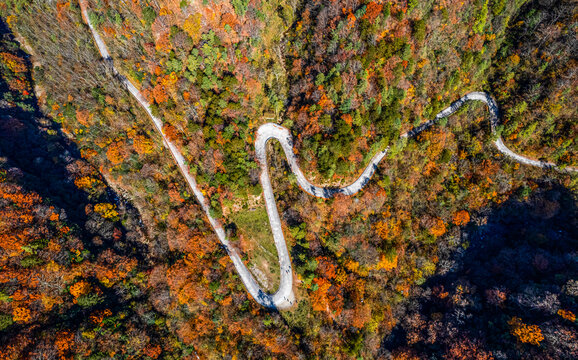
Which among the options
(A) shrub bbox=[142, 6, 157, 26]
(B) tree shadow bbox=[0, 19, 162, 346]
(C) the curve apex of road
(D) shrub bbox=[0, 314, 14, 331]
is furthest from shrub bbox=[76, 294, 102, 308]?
(A) shrub bbox=[142, 6, 157, 26]

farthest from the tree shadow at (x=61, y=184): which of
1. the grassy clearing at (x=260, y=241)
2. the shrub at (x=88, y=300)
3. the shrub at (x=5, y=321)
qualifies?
the grassy clearing at (x=260, y=241)

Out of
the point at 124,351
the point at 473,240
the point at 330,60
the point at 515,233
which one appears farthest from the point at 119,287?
the point at 515,233

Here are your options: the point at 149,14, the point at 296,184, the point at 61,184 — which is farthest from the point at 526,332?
the point at 61,184

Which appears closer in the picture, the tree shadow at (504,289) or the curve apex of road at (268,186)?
the tree shadow at (504,289)

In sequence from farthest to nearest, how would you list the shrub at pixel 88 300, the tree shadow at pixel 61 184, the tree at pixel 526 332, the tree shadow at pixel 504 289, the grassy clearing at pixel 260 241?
the grassy clearing at pixel 260 241 → the tree shadow at pixel 61 184 → the tree shadow at pixel 504 289 → the tree at pixel 526 332 → the shrub at pixel 88 300

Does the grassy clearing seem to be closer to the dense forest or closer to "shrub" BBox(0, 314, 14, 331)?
the dense forest

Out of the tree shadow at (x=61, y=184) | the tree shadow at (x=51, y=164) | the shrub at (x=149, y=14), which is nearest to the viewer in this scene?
the shrub at (x=149, y=14)

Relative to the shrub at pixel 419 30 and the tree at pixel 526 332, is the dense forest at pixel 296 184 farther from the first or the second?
the shrub at pixel 419 30

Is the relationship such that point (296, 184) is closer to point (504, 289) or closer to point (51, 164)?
point (504, 289)
